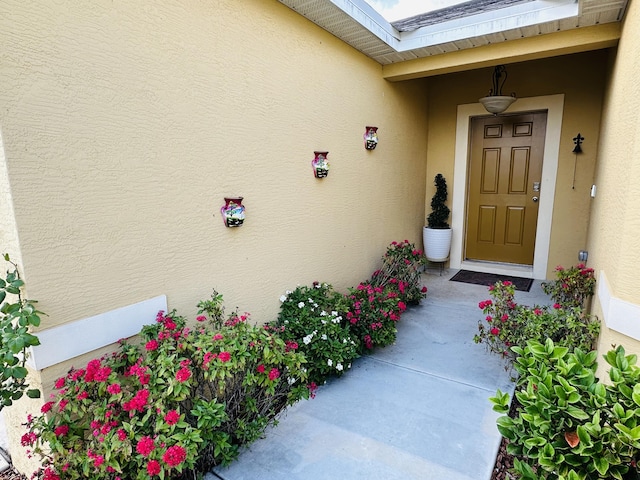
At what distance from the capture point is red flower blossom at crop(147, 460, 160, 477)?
4.21ft

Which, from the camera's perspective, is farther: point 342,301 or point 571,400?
point 342,301

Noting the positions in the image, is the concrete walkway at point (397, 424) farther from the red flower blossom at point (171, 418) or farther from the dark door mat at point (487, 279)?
the dark door mat at point (487, 279)

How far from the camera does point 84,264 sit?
1603mm

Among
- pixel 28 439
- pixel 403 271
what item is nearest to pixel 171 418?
pixel 28 439

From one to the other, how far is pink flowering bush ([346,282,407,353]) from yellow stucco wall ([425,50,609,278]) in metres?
2.73

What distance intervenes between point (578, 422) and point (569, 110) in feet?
14.2

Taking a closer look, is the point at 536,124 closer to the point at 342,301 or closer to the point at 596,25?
the point at 596,25

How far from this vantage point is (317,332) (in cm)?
252

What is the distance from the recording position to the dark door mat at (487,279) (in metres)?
4.45

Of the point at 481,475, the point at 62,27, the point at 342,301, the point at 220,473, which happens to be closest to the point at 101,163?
the point at 62,27

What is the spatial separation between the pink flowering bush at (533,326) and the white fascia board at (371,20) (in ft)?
7.63

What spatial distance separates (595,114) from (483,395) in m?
3.66

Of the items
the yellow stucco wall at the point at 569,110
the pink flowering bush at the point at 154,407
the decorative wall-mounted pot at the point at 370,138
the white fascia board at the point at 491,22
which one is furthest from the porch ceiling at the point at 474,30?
the pink flowering bush at the point at 154,407

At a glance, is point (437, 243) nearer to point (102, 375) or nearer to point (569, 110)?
point (569, 110)
